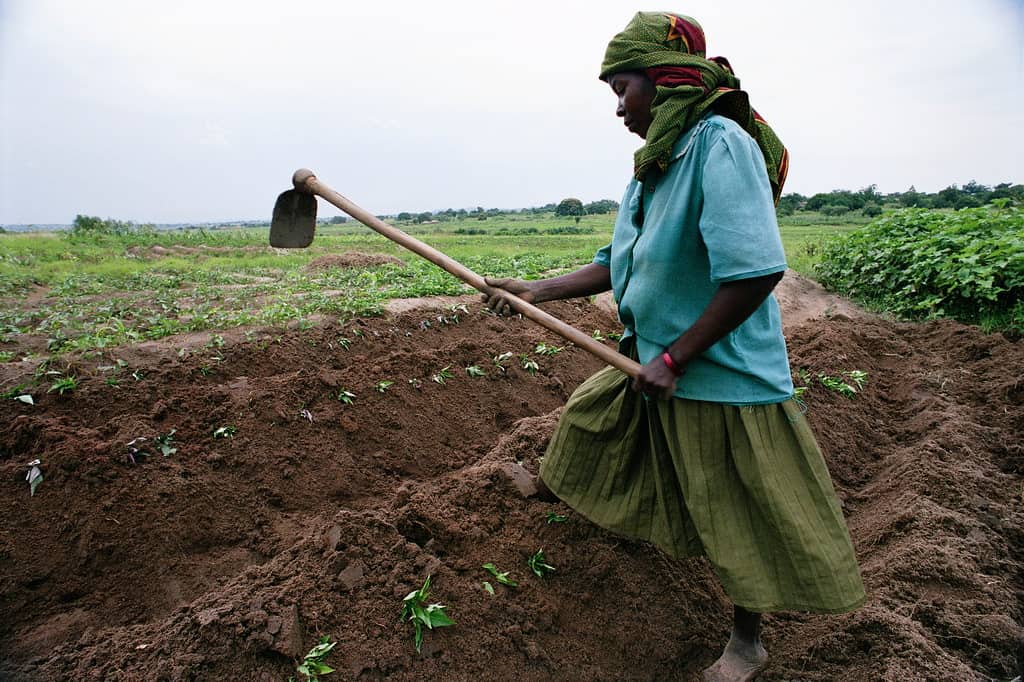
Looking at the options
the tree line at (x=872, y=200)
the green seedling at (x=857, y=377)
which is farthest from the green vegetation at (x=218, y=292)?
the tree line at (x=872, y=200)

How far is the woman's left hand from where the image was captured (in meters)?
1.70

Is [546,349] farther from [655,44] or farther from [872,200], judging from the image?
[872,200]

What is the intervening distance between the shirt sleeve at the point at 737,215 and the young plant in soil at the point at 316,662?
1.56 metres

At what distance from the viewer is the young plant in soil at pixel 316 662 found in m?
1.83

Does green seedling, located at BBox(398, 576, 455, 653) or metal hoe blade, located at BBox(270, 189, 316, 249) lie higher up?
metal hoe blade, located at BBox(270, 189, 316, 249)

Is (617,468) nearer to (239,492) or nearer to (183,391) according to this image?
(239,492)

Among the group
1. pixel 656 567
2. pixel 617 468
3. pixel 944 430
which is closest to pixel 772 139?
pixel 617 468

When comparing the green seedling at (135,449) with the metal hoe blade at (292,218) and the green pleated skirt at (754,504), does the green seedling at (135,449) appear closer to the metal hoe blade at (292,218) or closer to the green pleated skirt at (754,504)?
the metal hoe blade at (292,218)

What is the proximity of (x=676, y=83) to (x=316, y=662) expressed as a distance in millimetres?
1955

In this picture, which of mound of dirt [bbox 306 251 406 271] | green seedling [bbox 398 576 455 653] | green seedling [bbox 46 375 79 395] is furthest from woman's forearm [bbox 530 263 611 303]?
mound of dirt [bbox 306 251 406 271]

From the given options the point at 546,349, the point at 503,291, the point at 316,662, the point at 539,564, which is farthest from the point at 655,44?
the point at 546,349

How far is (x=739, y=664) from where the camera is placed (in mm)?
1932

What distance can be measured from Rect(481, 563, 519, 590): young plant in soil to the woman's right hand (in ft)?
3.01

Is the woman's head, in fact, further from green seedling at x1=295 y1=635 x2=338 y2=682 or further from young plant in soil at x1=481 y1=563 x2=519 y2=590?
green seedling at x1=295 y1=635 x2=338 y2=682
